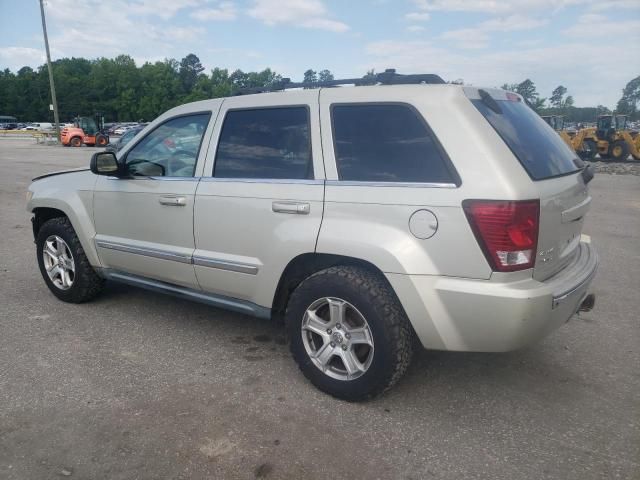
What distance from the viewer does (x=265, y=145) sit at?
3.33 metres

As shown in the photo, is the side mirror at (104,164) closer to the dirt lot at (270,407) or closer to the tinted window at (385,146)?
the dirt lot at (270,407)

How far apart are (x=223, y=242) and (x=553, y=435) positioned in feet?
7.39

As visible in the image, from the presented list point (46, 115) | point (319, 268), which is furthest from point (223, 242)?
point (46, 115)

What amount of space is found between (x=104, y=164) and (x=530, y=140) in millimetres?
2959

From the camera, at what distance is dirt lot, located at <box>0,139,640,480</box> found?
96.7 inches

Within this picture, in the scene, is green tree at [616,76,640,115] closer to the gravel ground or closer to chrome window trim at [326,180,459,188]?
the gravel ground

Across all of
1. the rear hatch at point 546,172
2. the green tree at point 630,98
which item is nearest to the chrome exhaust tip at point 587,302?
the rear hatch at point 546,172

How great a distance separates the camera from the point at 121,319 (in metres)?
4.25

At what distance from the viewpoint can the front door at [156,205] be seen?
3.61 meters

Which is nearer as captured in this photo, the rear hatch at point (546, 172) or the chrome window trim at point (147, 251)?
the rear hatch at point (546, 172)

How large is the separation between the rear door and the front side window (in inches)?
8.5

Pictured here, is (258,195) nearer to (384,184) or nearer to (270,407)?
(384,184)

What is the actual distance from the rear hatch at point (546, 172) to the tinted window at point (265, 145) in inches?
40.6

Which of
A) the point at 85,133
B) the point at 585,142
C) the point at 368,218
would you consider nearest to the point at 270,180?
the point at 368,218
